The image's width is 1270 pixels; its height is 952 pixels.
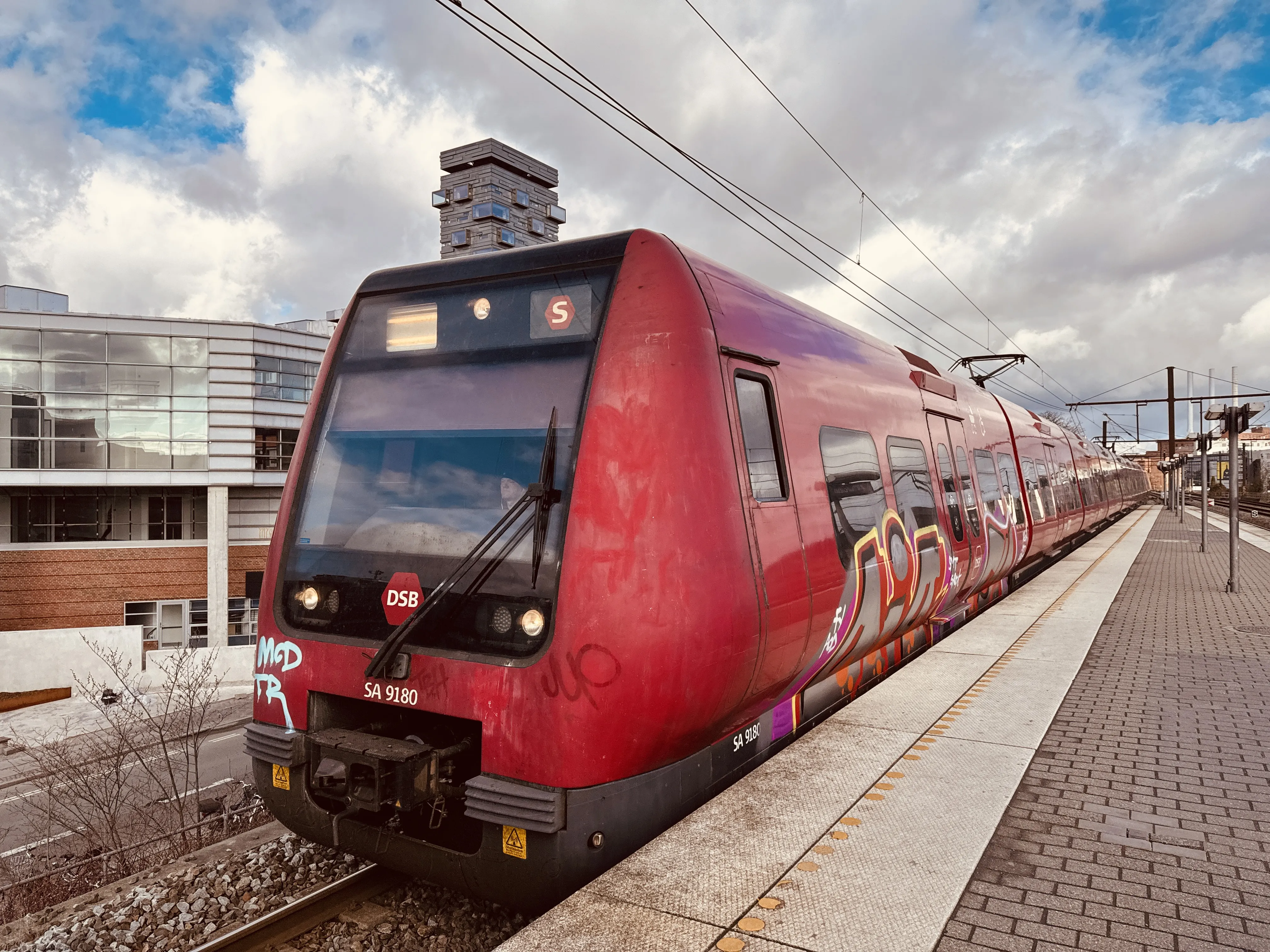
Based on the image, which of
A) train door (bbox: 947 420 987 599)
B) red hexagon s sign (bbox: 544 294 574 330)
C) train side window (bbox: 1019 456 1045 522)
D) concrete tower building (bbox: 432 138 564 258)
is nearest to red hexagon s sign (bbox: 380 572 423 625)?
red hexagon s sign (bbox: 544 294 574 330)

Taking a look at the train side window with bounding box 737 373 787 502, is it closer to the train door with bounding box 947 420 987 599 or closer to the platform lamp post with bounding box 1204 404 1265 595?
the train door with bounding box 947 420 987 599

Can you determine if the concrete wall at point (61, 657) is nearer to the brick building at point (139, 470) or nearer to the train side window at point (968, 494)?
the brick building at point (139, 470)

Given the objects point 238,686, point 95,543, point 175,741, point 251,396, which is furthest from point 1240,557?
point 95,543

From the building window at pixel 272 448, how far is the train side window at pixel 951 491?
30.7 metres

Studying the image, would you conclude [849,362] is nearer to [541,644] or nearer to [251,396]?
[541,644]

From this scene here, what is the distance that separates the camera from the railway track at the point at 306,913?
12.3 feet

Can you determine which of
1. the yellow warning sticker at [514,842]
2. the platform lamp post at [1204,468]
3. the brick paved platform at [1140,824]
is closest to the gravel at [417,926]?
the yellow warning sticker at [514,842]

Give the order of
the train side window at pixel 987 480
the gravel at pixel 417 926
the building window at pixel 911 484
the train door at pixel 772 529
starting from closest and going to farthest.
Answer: the gravel at pixel 417 926, the train door at pixel 772 529, the building window at pixel 911 484, the train side window at pixel 987 480

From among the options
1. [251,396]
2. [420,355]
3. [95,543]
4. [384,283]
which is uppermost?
[251,396]

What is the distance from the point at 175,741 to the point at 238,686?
6044mm

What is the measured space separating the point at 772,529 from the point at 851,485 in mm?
1470

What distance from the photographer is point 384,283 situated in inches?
190

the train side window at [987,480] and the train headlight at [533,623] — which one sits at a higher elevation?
the train side window at [987,480]

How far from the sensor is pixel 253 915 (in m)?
4.36
